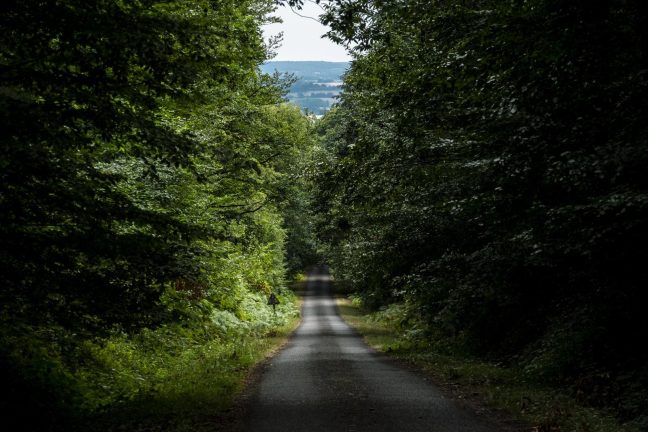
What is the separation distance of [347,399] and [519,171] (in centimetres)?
535

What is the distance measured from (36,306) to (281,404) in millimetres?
4931

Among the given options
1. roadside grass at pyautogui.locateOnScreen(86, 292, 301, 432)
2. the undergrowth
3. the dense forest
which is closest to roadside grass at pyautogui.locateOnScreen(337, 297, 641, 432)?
the dense forest

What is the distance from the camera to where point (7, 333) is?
9.56 metres

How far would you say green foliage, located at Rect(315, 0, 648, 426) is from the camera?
342 inches

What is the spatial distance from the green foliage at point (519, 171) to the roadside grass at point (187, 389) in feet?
19.2

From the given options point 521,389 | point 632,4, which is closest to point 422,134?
point 521,389

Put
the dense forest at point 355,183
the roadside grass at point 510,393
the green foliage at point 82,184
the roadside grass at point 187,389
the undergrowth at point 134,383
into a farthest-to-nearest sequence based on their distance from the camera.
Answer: the roadside grass at point 187,389 → the undergrowth at point 134,383 → the roadside grass at point 510,393 → the dense forest at point 355,183 → the green foliage at point 82,184

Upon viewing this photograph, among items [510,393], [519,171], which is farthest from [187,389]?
[519,171]

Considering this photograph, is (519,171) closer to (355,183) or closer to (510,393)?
(510,393)

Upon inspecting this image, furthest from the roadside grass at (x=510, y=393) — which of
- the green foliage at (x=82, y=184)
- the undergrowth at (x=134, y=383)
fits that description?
the green foliage at (x=82, y=184)

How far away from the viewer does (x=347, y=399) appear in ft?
38.3

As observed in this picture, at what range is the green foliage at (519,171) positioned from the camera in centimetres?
869

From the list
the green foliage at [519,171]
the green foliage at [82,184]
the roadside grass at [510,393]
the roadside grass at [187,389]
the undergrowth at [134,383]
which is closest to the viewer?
the green foliage at [82,184]

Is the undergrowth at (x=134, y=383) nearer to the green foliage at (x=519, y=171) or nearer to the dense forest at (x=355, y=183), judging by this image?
the dense forest at (x=355, y=183)
